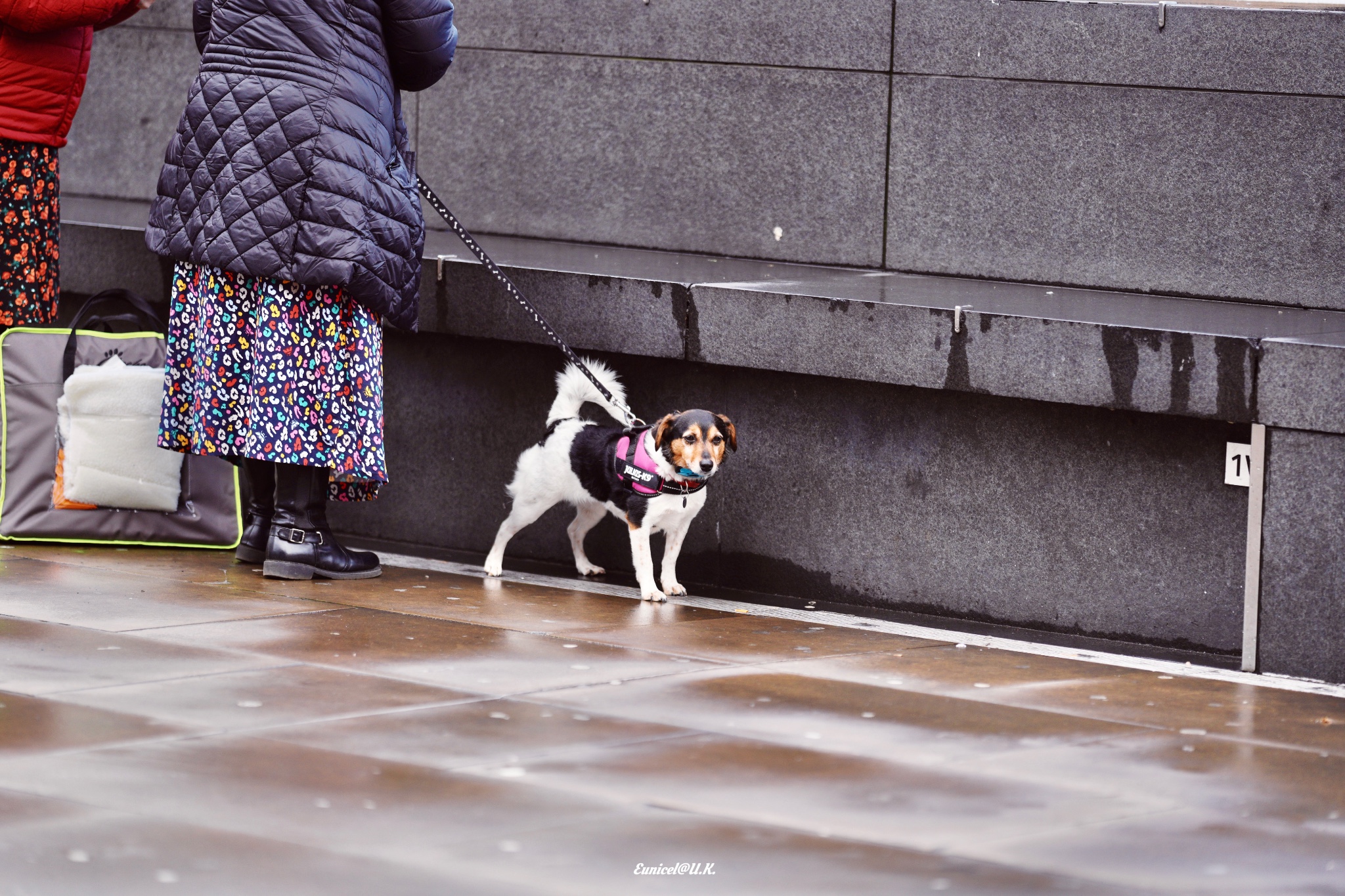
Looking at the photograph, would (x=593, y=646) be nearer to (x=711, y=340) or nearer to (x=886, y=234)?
(x=711, y=340)

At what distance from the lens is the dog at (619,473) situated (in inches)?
265

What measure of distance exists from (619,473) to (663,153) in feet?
7.74

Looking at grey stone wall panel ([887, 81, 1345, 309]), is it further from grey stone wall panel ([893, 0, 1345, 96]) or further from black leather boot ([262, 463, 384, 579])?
black leather boot ([262, 463, 384, 579])

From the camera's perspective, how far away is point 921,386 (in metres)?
6.65

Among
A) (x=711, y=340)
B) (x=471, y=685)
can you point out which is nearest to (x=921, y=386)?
(x=711, y=340)

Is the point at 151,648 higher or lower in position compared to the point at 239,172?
lower

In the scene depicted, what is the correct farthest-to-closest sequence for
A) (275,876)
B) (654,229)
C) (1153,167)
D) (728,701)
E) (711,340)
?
(654,229)
(1153,167)
(711,340)
(728,701)
(275,876)

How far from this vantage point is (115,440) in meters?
7.20

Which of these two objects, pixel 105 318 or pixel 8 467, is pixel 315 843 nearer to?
pixel 8 467

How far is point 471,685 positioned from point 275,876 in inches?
67.1

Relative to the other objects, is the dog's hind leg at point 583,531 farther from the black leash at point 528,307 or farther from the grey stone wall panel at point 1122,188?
the grey stone wall panel at point 1122,188

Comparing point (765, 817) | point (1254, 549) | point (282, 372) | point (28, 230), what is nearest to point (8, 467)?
point (28, 230)

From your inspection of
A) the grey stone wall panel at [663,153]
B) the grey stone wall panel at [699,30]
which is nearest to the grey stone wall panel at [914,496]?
the grey stone wall panel at [663,153]

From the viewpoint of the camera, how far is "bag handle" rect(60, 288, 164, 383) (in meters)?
7.28
